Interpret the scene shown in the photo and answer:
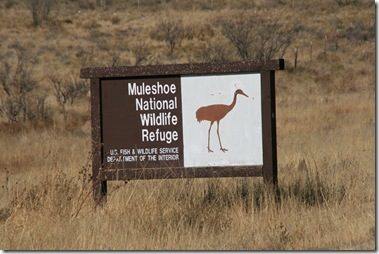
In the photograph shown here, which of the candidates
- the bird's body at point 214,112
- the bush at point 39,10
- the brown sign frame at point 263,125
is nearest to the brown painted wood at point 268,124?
the brown sign frame at point 263,125

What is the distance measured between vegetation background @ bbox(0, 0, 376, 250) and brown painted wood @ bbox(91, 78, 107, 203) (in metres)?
0.13

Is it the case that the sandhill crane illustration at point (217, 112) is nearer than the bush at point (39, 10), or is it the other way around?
the sandhill crane illustration at point (217, 112)

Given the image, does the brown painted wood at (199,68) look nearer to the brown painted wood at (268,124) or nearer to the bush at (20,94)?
the brown painted wood at (268,124)

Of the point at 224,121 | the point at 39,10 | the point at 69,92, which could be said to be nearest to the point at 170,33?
the point at 39,10

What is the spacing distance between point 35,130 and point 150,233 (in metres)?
16.6

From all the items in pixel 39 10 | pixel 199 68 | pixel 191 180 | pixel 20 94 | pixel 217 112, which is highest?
pixel 39 10

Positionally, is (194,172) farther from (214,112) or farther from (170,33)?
(170,33)

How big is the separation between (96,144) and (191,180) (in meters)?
1.29

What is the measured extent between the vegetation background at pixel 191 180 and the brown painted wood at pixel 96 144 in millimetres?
130

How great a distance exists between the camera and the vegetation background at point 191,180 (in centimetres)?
746

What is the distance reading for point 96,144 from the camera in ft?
28.3

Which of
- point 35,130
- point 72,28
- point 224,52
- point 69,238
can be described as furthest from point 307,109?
point 72,28

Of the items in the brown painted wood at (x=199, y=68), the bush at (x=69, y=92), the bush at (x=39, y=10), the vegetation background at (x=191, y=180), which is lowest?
the bush at (x=69, y=92)

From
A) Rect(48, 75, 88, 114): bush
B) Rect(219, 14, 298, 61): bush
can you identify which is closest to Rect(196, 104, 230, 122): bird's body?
Rect(48, 75, 88, 114): bush
